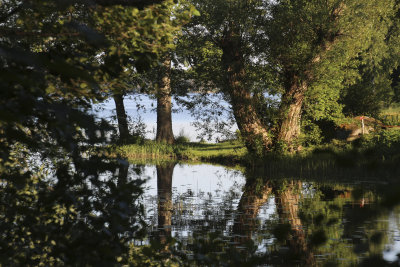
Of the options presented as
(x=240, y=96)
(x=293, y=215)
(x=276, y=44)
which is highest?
(x=276, y=44)

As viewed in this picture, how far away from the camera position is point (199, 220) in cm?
1222

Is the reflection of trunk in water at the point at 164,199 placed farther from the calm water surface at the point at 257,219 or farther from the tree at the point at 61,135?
the tree at the point at 61,135

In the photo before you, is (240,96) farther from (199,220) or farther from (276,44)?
(199,220)

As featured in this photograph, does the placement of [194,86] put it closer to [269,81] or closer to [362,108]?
[269,81]

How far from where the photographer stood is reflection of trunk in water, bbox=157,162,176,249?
11.1 m

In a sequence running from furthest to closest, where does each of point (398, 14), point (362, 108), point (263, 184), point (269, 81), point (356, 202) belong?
point (362, 108) → point (398, 14) → point (269, 81) → point (263, 184) → point (356, 202)

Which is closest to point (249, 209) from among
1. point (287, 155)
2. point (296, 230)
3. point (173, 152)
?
point (296, 230)

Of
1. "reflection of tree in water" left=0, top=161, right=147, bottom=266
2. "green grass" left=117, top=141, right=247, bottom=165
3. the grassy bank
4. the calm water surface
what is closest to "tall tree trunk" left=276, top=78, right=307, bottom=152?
the grassy bank

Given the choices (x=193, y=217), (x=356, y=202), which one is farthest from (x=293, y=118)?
(x=356, y=202)

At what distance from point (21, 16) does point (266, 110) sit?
1731 centimetres

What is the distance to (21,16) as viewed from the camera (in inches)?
190

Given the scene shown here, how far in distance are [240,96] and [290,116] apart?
2696mm

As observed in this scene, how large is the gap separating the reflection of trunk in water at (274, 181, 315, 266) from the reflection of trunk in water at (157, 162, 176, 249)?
6.96 feet

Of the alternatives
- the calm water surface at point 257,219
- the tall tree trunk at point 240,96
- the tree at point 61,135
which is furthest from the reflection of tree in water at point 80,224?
the tall tree trunk at point 240,96
